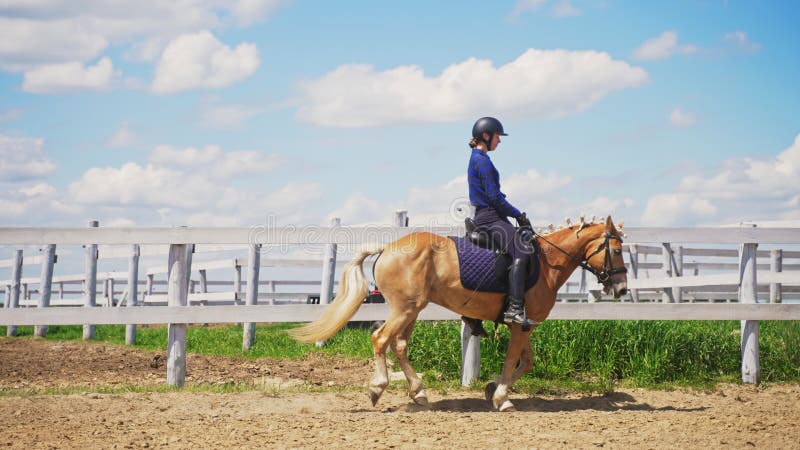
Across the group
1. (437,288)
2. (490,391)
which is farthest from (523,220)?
(490,391)

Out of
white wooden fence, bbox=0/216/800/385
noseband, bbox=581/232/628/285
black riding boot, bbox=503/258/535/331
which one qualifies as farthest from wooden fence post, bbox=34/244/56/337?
noseband, bbox=581/232/628/285

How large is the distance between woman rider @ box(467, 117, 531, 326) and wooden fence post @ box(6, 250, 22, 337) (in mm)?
13694

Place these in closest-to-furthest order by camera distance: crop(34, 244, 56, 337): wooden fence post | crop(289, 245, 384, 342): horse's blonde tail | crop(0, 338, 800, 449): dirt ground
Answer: crop(0, 338, 800, 449): dirt ground, crop(289, 245, 384, 342): horse's blonde tail, crop(34, 244, 56, 337): wooden fence post

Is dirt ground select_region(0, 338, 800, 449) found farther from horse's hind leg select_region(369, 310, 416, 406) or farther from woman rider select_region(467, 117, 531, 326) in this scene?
woman rider select_region(467, 117, 531, 326)

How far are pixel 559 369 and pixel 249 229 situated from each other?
4131 millimetres

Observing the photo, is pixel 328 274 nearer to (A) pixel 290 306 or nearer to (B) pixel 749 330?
(A) pixel 290 306

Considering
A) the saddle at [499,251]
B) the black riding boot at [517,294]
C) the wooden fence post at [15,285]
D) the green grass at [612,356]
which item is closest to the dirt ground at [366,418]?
the green grass at [612,356]

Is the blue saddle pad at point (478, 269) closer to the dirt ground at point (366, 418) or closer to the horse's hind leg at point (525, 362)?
the horse's hind leg at point (525, 362)

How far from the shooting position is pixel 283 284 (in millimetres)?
27016

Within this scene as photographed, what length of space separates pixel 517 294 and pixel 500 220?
772 millimetres

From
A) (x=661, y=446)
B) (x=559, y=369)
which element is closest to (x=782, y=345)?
(x=559, y=369)

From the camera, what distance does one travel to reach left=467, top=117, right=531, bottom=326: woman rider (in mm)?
7449

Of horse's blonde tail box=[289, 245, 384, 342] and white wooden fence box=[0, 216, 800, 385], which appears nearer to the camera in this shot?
horse's blonde tail box=[289, 245, 384, 342]

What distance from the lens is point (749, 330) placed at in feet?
31.0
